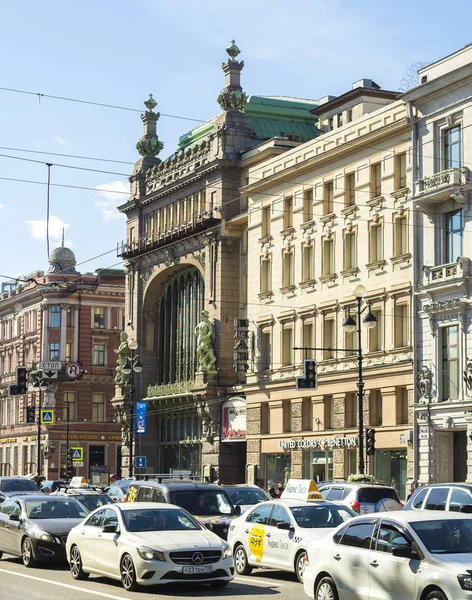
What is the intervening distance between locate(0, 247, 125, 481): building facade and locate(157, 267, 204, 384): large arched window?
695 inches

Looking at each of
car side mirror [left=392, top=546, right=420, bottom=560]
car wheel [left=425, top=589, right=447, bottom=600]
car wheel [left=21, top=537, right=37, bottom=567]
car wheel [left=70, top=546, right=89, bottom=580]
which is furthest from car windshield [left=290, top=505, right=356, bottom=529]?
car wheel [left=425, top=589, right=447, bottom=600]

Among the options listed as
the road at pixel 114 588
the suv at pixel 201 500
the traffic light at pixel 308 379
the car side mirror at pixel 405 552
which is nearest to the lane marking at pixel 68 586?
the road at pixel 114 588

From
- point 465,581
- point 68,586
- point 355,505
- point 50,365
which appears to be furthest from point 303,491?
point 50,365

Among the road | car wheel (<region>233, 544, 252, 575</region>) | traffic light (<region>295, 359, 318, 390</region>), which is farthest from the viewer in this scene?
traffic light (<region>295, 359, 318, 390</region>)

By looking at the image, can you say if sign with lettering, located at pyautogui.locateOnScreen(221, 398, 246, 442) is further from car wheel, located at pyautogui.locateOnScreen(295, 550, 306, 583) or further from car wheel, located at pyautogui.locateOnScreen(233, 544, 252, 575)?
car wheel, located at pyautogui.locateOnScreen(295, 550, 306, 583)

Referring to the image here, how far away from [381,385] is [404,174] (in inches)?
346

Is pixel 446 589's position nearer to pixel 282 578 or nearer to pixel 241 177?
pixel 282 578

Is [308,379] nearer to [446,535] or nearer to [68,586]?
[68,586]

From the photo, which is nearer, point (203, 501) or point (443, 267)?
point (203, 501)

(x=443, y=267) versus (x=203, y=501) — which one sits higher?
(x=443, y=267)

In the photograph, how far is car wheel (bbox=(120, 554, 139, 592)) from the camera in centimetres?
1986

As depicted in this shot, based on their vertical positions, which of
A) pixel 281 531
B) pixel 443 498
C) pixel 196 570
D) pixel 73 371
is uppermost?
pixel 73 371

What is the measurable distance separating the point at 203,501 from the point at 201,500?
0.19ft

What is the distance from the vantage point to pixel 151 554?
64.6ft
